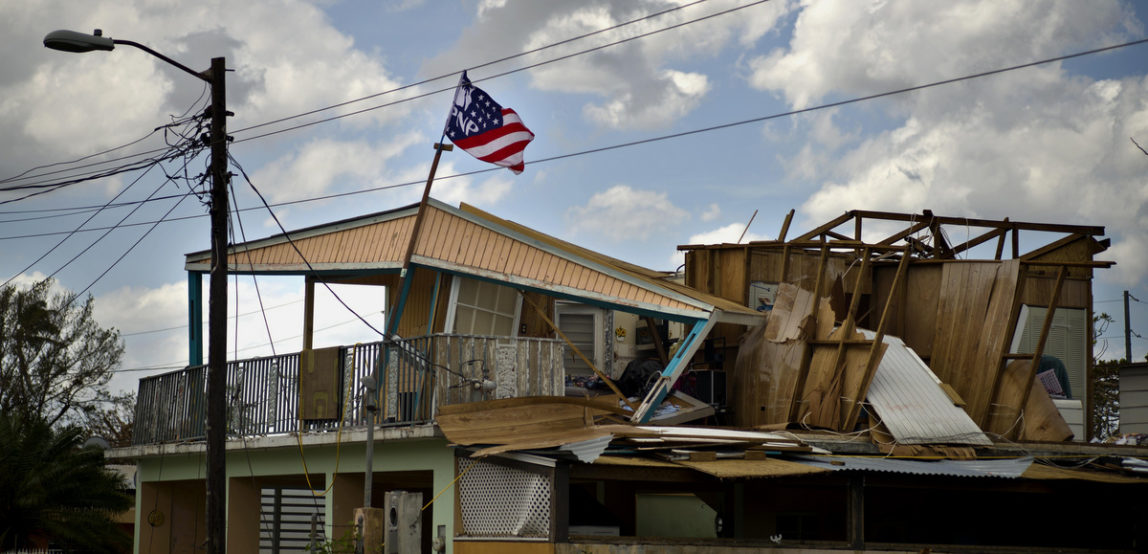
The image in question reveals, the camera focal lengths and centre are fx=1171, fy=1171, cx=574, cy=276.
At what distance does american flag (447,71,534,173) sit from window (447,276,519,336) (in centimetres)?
202

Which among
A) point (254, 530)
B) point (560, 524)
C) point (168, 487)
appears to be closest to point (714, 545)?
point (560, 524)

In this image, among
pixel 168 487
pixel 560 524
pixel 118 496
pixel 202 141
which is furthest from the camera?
pixel 118 496

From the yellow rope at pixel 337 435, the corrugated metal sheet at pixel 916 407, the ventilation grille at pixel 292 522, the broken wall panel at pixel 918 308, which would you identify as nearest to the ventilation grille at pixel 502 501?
the yellow rope at pixel 337 435

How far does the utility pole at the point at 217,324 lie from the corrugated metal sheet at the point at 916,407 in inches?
368

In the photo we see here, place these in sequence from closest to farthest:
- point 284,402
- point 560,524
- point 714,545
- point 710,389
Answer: point 560,524 → point 714,545 → point 284,402 → point 710,389

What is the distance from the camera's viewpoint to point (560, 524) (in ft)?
44.9

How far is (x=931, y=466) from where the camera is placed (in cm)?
1564

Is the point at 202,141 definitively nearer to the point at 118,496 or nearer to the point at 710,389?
the point at 710,389

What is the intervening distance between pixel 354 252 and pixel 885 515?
33.2ft

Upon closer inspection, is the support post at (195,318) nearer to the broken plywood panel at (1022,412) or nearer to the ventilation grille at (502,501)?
the ventilation grille at (502,501)

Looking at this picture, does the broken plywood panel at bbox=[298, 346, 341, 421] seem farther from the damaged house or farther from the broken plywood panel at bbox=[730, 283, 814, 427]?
the broken plywood panel at bbox=[730, 283, 814, 427]

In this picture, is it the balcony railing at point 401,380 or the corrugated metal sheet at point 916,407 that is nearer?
the balcony railing at point 401,380

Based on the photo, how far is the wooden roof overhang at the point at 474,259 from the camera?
1736 cm

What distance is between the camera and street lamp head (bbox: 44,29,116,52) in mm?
13430
